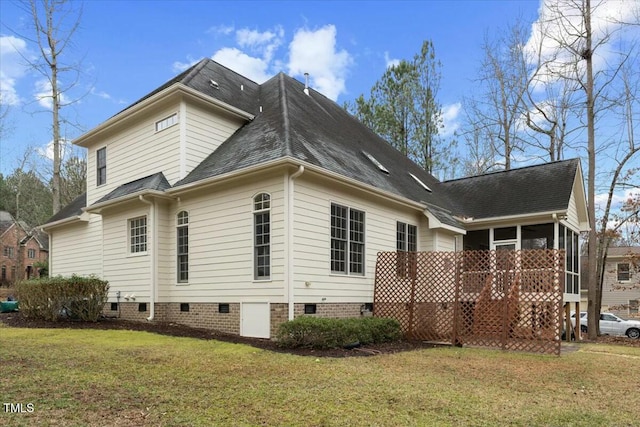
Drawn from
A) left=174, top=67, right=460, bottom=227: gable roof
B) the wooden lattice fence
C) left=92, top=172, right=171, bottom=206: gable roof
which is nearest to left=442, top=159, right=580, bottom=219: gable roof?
left=174, top=67, right=460, bottom=227: gable roof

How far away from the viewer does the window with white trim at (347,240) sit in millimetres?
12219

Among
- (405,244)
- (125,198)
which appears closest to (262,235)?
(125,198)

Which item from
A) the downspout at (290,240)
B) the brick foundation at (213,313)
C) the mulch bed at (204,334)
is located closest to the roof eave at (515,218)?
the mulch bed at (204,334)

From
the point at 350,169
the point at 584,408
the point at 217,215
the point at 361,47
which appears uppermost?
the point at 361,47

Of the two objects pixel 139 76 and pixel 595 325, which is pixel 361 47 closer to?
pixel 139 76

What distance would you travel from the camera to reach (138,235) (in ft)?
47.1

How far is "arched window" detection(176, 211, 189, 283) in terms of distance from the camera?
13.2 metres

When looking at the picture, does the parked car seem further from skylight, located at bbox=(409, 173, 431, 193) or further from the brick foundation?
the brick foundation

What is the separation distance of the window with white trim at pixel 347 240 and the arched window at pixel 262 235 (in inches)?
67.4

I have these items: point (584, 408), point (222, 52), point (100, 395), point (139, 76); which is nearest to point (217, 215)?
point (100, 395)

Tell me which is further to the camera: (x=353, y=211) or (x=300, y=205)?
(x=353, y=211)

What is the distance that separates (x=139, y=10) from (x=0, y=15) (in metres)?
11.5

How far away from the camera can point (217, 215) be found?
1232cm

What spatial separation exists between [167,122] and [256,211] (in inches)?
190
